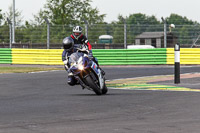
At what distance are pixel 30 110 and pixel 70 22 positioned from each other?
3774 cm

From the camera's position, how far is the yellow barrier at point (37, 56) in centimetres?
2708

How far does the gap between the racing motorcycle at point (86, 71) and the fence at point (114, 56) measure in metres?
14.3

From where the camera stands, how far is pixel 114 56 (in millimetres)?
26391

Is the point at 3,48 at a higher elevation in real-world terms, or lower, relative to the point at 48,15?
lower

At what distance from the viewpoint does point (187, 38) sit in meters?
26.1

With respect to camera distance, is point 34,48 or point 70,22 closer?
point 34,48

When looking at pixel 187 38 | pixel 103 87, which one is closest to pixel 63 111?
pixel 103 87

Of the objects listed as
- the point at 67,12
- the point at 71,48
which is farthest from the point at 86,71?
the point at 67,12

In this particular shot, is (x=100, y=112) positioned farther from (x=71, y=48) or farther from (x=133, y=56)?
(x=133, y=56)

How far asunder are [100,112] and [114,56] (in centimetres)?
1833

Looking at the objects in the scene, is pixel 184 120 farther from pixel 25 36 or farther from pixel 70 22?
pixel 70 22

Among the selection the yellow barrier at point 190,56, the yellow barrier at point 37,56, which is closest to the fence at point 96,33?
the yellow barrier at point 37,56

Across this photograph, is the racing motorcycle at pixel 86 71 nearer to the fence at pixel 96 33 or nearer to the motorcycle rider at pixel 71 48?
the motorcycle rider at pixel 71 48

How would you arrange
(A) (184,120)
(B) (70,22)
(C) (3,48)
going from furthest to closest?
1. (B) (70,22)
2. (C) (3,48)
3. (A) (184,120)
